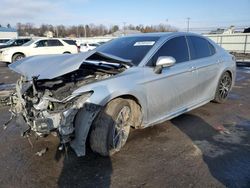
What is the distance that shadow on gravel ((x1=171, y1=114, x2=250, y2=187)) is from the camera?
11.1 ft

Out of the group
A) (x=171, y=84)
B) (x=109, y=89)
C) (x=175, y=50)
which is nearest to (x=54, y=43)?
(x=175, y=50)

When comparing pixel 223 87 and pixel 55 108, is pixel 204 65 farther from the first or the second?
pixel 55 108

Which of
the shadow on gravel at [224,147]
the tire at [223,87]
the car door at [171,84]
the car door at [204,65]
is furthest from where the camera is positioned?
the tire at [223,87]

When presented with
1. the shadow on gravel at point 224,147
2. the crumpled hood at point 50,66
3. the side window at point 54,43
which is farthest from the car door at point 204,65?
the side window at point 54,43

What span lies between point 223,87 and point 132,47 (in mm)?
2811

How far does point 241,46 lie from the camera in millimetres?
30594

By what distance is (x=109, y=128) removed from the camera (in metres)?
3.66

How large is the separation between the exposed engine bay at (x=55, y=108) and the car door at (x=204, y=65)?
207 centimetres

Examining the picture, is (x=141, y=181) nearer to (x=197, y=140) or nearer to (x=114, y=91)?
(x=114, y=91)

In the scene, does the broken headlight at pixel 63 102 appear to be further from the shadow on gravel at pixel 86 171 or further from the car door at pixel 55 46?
the car door at pixel 55 46

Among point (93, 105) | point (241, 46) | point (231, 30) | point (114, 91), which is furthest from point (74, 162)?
point (231, 30)

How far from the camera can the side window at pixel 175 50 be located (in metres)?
4.55

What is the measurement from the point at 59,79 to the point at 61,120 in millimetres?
836

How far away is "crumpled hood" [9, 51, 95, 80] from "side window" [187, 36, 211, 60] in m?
2.20
